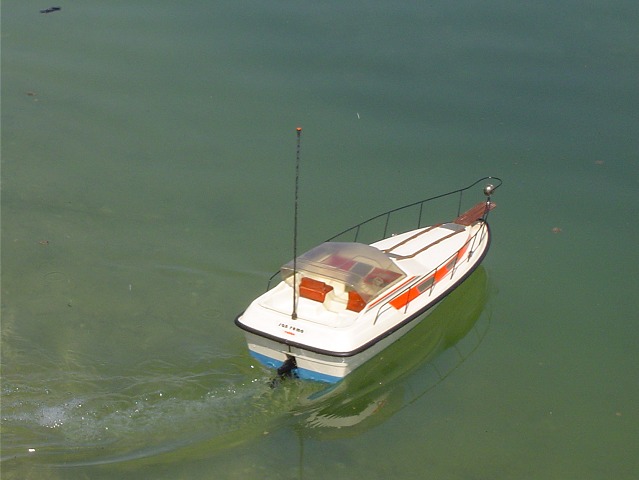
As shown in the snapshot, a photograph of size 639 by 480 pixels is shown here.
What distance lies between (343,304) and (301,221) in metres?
2.75

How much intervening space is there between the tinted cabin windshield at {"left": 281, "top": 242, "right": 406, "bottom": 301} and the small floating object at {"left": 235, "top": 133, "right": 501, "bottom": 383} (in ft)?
0.04

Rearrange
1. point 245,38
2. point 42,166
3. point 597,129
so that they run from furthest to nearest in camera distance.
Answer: point 245,38 → point 597,129 → point 42,166

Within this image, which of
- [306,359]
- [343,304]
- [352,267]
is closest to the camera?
[306,359]

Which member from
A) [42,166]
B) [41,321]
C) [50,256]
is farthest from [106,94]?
[41,321]

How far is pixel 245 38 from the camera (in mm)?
16953

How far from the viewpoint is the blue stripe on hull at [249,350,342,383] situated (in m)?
8.94

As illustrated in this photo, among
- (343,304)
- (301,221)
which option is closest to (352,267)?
(343,304)

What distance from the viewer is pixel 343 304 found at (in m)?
9.43

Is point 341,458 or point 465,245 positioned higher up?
point 465,245

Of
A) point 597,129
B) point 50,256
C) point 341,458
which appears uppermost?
point 597,129

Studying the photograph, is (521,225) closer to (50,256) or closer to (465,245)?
(465,245)

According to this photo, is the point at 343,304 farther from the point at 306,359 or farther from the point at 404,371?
the point at 404,371

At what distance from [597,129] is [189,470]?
941 centimetres

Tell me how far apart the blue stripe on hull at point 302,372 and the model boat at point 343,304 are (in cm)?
1
